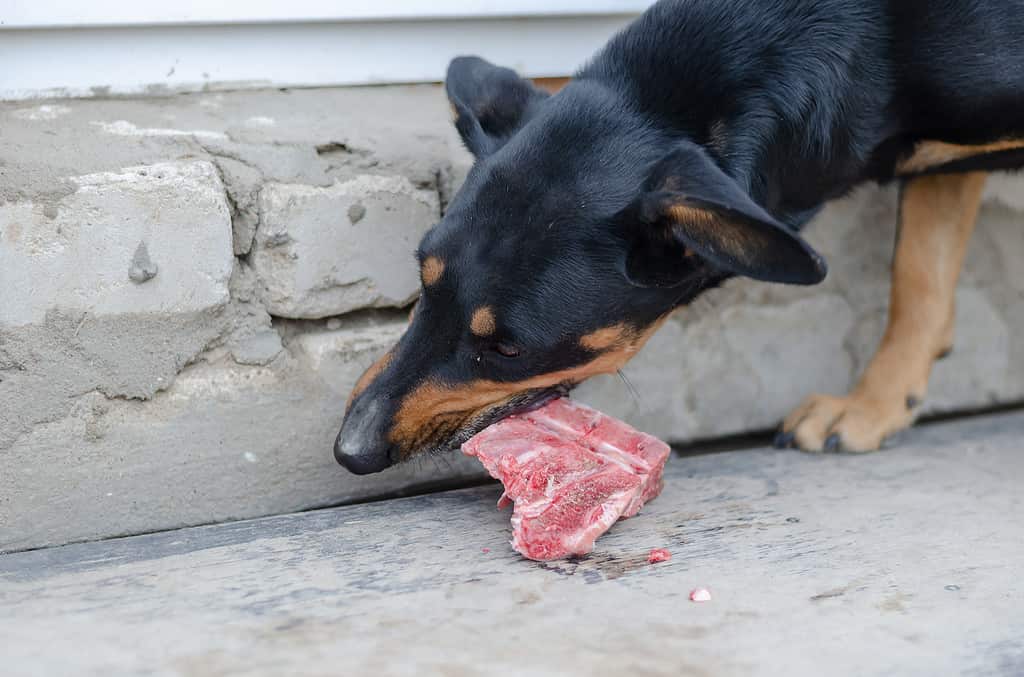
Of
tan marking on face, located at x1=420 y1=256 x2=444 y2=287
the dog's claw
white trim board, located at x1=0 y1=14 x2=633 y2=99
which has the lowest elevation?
the dog's claw

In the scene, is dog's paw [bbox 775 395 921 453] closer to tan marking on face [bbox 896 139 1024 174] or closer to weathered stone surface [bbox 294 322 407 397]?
A: tan marking on face [bbox 896 139 1024 174]

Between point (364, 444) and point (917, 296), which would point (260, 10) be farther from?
point (917, 296)

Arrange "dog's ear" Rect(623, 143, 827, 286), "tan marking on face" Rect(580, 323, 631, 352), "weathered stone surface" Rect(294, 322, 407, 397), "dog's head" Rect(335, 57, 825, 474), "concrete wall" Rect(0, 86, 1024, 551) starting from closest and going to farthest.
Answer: "dog's ear" Rect(623, 143, 827, 286) → "dog's head" Rect(335, 57, 825, 474) → "tan marking on face" Rect(580, 323, 631, 352) → "concrete wall" Rect(0, 86, 1024, 551) → "weathered stone surface" Rect(294, 322, 407, 397)

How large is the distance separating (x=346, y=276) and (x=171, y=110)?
719mm

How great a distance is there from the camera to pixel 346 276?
3152 millimetres

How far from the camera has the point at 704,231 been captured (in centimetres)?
230

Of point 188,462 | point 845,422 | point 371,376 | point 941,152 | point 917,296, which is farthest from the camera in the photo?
point 917,296

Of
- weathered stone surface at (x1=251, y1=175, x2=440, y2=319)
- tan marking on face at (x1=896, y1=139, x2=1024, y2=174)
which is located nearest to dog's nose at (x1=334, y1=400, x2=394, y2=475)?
weathered stone surface at (x1=251, y1=175, x2=440, y2=319)

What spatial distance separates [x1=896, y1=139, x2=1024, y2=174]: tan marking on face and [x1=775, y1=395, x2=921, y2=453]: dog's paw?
2.82ft

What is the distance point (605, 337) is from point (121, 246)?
1.31m

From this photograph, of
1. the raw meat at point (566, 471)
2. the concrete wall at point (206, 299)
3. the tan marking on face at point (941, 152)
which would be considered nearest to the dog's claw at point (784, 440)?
the concrete wall at point (206, 299)

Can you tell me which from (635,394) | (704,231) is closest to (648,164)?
(704,231)

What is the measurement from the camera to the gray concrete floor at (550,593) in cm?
207

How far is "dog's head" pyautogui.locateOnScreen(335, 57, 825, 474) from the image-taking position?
8.27 ft
